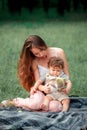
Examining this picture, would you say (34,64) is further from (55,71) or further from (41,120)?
(41,120)

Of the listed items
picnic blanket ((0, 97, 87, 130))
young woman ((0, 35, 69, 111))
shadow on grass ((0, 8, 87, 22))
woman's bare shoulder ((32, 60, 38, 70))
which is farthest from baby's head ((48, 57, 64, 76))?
shadow on grass ((0, 8, 87, 22))

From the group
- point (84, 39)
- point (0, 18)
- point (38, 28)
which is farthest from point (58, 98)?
point (0, 18)

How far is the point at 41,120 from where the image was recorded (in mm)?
5535

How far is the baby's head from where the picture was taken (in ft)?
19.7

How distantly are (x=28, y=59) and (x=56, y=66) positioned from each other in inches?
15.2

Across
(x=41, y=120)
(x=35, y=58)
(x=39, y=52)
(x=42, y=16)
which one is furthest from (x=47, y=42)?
(x=41, y=120)

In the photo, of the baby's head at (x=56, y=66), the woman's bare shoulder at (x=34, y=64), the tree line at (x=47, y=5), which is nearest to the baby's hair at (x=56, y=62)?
the baby's head at (x=56, y=66)

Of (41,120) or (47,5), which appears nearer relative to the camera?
(41,120)

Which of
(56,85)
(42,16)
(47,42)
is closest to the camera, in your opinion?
(56,85)

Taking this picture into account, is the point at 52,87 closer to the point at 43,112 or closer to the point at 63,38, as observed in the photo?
the point at 43,112

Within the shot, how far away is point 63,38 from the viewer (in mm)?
13609

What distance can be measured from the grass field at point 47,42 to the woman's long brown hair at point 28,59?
3.60 feet

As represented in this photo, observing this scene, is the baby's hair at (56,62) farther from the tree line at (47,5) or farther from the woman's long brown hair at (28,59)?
the tree line at (47,5)

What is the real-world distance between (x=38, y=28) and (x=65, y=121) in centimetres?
971
